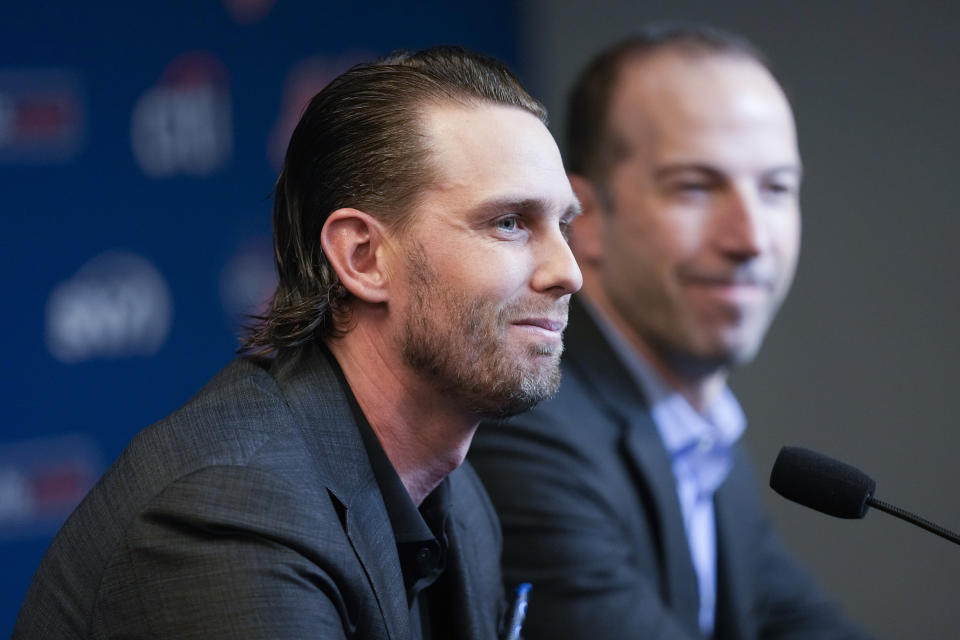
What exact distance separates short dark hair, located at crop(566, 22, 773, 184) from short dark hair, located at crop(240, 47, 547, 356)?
72 cm

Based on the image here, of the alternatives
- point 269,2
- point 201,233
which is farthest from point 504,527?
point 269,2

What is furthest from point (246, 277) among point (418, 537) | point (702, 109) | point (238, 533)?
point (238, 533)

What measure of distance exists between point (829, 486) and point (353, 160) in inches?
25.6

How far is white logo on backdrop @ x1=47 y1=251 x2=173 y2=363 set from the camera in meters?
2.51

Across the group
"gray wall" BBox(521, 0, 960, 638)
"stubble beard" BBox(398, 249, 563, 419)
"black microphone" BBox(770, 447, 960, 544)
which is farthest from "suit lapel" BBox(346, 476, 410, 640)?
"gray wall" BBox(521, 0, 960, 638)

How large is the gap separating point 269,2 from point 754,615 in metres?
1.81

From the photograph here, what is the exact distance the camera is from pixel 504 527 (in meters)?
1.85

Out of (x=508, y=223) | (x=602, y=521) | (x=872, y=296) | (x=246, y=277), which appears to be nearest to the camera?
(x=508, y=223)

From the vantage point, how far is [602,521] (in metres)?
1.86

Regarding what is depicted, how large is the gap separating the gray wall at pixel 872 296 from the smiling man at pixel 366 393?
2.05 meters

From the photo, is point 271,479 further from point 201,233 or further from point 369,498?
point 201,233

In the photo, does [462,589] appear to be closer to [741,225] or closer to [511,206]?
[511,206]

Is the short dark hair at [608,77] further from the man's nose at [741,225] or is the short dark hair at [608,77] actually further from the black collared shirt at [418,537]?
the black collared shirt at [418,537]

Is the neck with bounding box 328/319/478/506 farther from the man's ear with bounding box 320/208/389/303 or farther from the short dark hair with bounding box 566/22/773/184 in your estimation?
the short dark hair with bounding box 566/22/773/184
